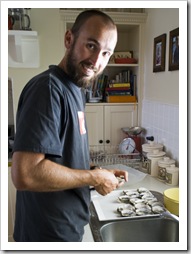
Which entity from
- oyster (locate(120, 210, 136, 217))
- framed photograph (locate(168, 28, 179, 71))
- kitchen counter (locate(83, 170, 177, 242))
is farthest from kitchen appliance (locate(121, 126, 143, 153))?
oyster (locate(120, 210, 136, 217))

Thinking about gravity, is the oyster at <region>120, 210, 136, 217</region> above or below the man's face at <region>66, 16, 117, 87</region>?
below

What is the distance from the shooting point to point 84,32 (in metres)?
0.84

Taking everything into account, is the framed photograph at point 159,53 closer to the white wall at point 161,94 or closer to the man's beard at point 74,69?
the white wall at point 161,94

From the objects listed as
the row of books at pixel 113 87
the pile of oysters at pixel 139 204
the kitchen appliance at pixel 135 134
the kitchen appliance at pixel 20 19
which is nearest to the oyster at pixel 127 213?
the pile of oysters at pixel 139 204

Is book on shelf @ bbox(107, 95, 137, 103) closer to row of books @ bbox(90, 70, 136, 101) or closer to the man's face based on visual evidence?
row of books @ bbox(90, 70, 136, 101)

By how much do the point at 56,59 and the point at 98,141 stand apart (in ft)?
2.47

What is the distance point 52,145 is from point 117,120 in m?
1.51

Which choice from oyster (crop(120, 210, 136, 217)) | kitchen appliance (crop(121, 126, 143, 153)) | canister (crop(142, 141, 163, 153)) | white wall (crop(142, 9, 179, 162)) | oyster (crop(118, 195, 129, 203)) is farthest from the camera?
kitchen appliance (crop(121, 126, 143, 153))

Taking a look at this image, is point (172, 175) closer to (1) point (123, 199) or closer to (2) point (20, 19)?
(1) point (123, 199)

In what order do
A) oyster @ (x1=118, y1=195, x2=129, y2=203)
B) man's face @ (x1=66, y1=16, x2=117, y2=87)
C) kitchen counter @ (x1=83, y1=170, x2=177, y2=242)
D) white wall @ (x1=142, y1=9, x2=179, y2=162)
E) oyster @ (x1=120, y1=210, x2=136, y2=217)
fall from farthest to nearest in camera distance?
white wall @ (x1=142, y1=9, x2=179, y2=162)
kitchen counter @ (x1=83, y1=170, x2=177, y2=242)
oyster @ (x1=118, y1=195, x2=129, y2=203)
oyster @ (x1=120, y1=210, x2=136, y2=217)
man's face @ (x1=66, y1=16, x2=117, y2=87)

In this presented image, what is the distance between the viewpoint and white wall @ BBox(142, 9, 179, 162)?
1.61m

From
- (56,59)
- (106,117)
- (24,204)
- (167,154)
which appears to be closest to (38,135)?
(24,204)

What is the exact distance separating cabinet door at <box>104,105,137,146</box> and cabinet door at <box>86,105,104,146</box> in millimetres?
43

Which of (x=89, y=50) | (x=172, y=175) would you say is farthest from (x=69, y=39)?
(x=172, y=175)
